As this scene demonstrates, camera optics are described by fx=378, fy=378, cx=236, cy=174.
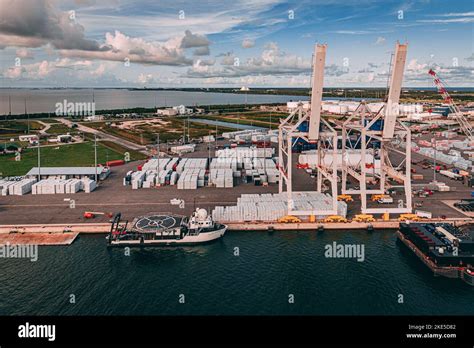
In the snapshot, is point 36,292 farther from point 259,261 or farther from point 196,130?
point 196,130

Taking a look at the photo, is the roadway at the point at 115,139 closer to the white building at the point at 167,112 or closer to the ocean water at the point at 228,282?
the white building at the point at 167,112

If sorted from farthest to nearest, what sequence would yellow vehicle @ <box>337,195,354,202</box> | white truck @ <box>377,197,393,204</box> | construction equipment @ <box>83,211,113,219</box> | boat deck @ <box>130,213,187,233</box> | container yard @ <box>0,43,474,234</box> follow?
yellow vehicle @ <box>337,195,354,202</box> → white truck @ <box>377,197,393,204</box> → construction equipment @ <box>83,211,113,219</box> → container yard @ <box>0,43,474,234</box> → boat deck @ <box>130,213,187,233</box>

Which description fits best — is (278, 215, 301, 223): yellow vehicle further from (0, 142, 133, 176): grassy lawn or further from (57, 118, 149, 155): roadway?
(57, 118, 149, 155): roadway

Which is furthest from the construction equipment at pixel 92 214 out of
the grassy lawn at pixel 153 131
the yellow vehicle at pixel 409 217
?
the grassy lawn at pixel 153 131

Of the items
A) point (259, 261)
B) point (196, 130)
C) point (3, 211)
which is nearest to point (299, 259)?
point (259, 261)

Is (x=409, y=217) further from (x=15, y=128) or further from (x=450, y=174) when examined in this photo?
(x=15, y=128)

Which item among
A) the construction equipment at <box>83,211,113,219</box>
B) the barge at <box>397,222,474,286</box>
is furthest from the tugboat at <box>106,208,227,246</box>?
the barge at <box>397,222,474,286</box>
